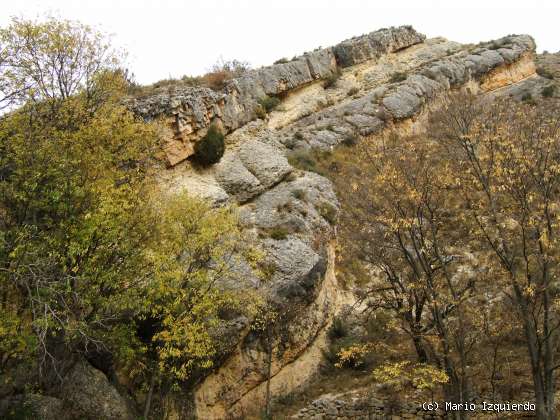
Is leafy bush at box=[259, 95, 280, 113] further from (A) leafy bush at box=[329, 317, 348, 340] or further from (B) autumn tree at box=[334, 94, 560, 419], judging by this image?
(A) leafy bush at box=[329, 317, 348, 340]

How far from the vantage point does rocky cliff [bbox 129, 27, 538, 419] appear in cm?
1795

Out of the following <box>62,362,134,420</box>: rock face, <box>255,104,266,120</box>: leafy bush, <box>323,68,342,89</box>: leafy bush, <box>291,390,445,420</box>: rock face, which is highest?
<box>323,68,342,89</box>: leafy bush

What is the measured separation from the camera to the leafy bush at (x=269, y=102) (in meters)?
36.6

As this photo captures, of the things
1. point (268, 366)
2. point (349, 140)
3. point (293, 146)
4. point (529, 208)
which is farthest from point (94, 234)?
point (349, 140)

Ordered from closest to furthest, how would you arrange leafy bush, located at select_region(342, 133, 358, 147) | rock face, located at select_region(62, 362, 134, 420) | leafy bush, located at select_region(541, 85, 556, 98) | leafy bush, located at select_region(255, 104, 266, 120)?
rock face, located at select_region(62, 362, 134, 420) < leafy bush, located at select_region(255, 104, 266, 120) < leafy bush, located at select_region(342, 133, 358, 147) < leafy bush, located at select_region(541, 85, 556, 98)

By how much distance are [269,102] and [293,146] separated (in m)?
5.49

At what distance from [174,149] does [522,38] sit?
44.4 metres

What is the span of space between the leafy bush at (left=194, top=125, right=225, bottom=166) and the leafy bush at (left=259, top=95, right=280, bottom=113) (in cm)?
1290

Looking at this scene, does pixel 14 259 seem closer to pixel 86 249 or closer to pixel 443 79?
pixel 86 249

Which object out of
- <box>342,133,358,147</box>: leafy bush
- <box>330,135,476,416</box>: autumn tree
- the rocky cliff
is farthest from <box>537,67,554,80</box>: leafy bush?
<box>330,135,476,416</box>: autumn tree

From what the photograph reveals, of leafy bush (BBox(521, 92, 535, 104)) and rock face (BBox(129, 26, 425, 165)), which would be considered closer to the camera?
rock face (BBox(129, 26, 425, 165))

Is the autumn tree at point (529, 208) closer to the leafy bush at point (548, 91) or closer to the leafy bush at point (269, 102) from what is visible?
Answer: the leafy bush at point (269, 102)

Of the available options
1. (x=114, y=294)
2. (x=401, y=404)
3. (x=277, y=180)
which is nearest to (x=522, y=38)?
(x=277, y=180)

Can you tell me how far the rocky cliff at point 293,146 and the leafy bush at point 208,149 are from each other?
38 cm
